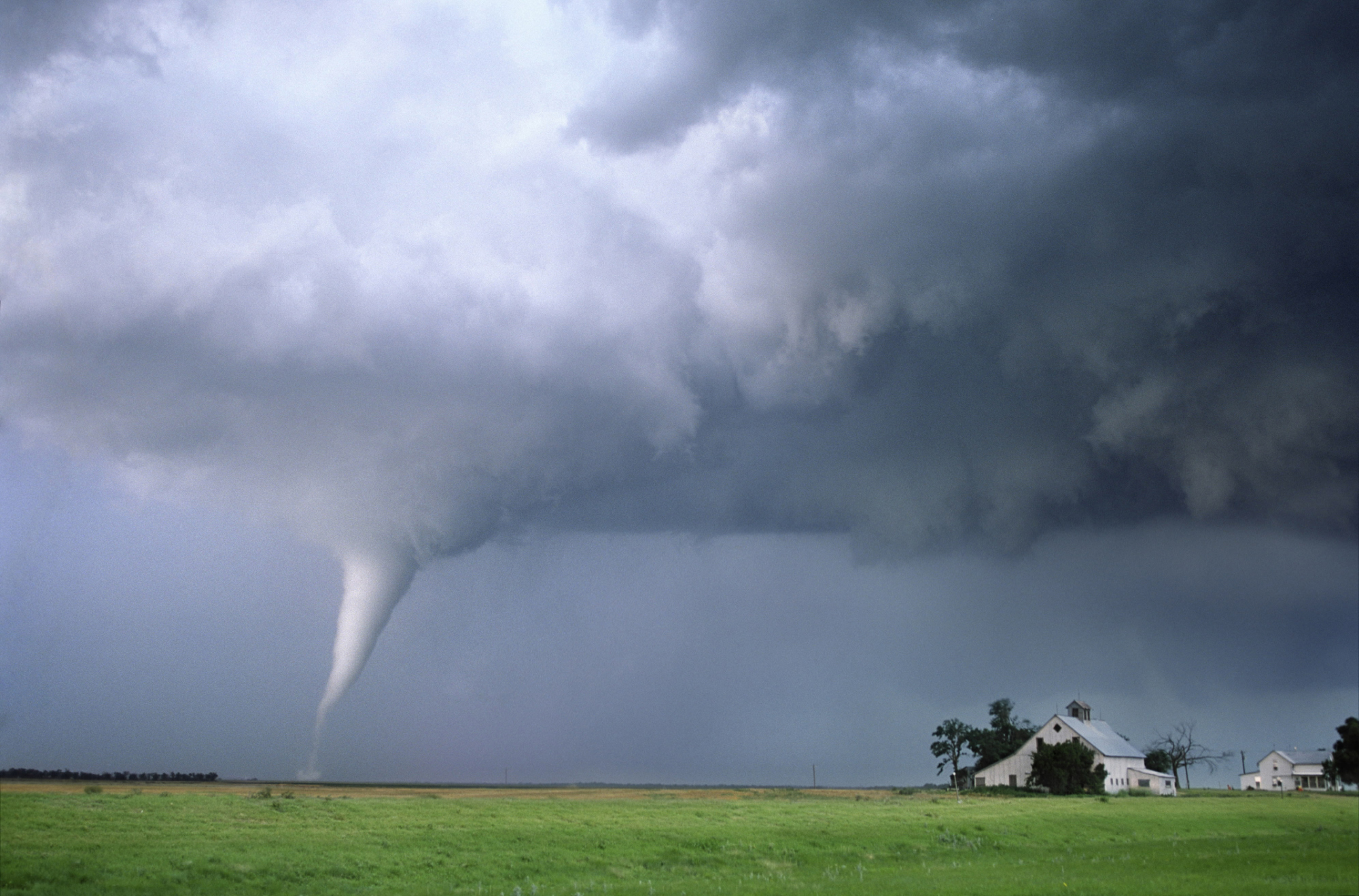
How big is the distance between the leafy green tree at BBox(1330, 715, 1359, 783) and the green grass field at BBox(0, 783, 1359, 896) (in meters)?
58.9

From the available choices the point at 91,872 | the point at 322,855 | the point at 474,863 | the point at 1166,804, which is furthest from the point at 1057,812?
the point at 91,872

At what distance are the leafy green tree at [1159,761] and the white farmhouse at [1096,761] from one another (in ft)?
101

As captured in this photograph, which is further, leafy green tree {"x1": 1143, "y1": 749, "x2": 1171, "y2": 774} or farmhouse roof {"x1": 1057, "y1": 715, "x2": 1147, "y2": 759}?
leafy green tree {"x1": 1143, "y1": 749, "x2": 1171, "y2": 774}

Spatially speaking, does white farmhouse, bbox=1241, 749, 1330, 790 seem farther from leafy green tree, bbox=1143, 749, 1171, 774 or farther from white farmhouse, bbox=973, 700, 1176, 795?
white farmhouse, bbox=973, 700, 1176, 795

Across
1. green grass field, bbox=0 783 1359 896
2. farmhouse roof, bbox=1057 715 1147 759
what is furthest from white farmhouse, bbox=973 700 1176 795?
green grass field, bbox=0 783 1359 896

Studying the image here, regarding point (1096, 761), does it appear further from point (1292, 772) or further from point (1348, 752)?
point (1292, 772)

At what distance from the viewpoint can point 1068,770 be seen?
128 meters

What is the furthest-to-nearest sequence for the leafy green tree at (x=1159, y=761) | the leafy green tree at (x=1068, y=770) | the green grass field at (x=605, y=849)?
1. the leafy green tree at (x=1159, y=761)
2. the leafy green tree at (x=1068, y=770)
3. the green grass field at (x=605, y=849)

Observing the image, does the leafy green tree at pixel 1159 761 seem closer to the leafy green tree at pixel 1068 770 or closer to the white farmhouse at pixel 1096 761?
the white farmhouse at pixel 1096 761

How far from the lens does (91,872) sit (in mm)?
41500

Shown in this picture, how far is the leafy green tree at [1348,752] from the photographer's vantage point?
135 m

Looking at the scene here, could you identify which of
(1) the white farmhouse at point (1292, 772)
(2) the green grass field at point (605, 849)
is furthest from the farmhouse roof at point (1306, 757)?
(2) the green grass field at point (605, 849)

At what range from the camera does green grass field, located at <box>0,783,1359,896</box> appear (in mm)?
42844

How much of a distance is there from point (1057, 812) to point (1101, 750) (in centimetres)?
5242
